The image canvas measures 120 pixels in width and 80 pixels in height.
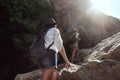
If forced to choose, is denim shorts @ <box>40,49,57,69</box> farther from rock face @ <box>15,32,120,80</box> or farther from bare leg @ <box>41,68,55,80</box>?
rock face @ <box>15,32,120,80</box>

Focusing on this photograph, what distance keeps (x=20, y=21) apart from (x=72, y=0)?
5.07m

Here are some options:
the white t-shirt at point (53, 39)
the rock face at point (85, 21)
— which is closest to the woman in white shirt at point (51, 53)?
the white t-shirt at point (53, 39)

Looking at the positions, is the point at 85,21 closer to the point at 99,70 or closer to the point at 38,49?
the point at 99,70

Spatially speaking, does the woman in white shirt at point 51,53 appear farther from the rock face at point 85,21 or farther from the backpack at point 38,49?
the rock face at point 85,21

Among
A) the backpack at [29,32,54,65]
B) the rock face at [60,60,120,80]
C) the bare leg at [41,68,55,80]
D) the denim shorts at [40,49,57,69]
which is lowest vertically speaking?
the rock face at [60,60,120,80]

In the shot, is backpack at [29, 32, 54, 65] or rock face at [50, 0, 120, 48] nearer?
backpack at [29, 32, 54, 65]

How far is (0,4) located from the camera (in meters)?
15.3

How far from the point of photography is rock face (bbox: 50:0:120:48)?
59.2 feet

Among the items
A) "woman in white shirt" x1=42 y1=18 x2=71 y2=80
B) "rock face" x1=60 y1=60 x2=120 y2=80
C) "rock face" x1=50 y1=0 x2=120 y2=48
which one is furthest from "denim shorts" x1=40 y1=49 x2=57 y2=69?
"rock face" x1=50 y1=0 x2=120 y2=48

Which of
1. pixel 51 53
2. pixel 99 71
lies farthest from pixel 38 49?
pixel 99 71

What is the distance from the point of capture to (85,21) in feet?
60.5

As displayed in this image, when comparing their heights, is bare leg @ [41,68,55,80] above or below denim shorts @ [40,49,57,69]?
below

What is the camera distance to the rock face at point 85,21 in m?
18.0

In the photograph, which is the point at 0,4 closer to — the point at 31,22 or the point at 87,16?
the point at 31,22
